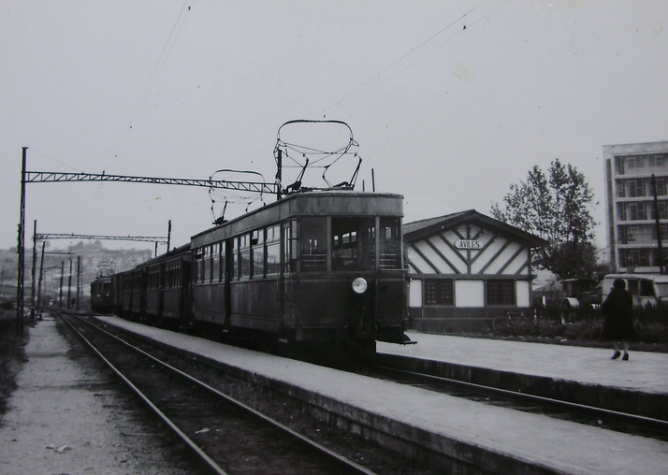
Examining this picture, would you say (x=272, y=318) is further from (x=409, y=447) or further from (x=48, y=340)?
(x=48, y=340)

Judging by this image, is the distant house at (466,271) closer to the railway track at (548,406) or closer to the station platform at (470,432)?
the railway track at (548,406)

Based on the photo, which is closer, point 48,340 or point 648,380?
point 648,380

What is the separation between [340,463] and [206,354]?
867 cm

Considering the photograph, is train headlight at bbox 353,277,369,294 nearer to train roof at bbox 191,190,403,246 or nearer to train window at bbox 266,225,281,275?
train roof at bbox 191,190,403,246

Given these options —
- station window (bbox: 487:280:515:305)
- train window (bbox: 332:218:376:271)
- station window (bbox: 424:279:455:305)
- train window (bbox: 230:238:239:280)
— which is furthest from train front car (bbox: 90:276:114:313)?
train window (bbox: 332:218:376:271)

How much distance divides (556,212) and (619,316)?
34.1 meters

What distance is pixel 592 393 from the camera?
8617 millimetres

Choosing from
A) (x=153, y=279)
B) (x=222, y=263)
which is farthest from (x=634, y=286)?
(x=153, y=279)

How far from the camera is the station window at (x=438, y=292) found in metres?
26.6

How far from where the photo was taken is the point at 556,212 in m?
44.3

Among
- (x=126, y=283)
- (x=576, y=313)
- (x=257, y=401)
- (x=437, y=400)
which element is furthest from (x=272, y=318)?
(x=126, y=283)

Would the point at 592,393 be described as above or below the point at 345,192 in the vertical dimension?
below

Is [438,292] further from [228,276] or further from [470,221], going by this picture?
[228,276]

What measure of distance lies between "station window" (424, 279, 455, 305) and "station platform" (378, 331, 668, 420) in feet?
35.9
